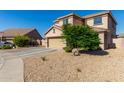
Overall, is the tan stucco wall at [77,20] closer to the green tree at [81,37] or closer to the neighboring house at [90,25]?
the neighboring house at [90,25]

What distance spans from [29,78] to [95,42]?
9.71m

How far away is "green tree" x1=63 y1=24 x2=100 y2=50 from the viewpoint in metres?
14.7

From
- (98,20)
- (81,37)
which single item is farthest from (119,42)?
(81,37)

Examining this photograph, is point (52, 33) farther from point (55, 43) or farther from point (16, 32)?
point (16, 32)

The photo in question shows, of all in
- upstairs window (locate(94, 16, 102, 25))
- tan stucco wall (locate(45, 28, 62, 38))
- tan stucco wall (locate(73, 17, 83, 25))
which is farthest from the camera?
tan stucco wall (locate(73, 17, 83, 25))

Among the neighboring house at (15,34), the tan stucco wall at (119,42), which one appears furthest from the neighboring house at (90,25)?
the neighboring house at (15,34)

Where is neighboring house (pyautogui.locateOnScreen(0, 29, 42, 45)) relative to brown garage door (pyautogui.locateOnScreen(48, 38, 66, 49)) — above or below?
above

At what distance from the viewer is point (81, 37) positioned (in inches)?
583

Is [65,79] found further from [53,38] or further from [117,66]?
[53,38]

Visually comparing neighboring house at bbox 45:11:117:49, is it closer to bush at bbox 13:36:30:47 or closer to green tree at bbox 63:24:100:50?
green tree at bbox 63:24:100:50

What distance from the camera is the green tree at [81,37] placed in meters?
14.7

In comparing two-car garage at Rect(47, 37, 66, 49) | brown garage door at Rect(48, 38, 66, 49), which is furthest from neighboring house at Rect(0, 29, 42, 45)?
brown garage door at Rect(48, 38, 66, 49)
